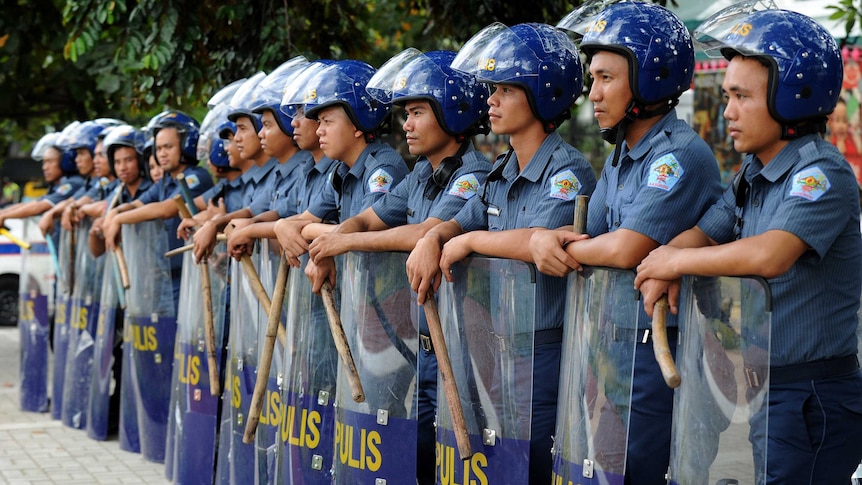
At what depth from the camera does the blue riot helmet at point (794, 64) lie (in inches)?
144

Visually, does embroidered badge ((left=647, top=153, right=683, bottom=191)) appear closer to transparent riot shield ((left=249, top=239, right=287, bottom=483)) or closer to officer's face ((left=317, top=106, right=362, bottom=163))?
Answer: transparent riot shield ((left=249, top=239, right=287, bottom=483))

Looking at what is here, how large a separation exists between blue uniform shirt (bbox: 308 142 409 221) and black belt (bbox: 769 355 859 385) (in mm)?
2648

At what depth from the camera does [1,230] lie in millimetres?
11281

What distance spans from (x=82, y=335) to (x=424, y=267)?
5.64 m

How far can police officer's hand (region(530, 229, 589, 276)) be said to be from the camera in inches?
156

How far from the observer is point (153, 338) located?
8.27m

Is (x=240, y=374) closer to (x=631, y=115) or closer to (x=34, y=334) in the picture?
(x=631, y=115)

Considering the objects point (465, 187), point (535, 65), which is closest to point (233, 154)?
point (465, 187)

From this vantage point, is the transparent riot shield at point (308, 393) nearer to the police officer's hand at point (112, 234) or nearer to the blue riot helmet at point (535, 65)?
the blue riot helmet at point (535, 65)

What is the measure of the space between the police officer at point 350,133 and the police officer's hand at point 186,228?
1.49 metres

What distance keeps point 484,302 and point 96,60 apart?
29.8 feet

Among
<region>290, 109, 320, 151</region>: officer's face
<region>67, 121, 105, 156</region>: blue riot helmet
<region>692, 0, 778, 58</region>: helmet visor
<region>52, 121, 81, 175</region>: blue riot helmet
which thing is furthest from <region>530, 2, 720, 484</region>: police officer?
<region>52, 121, 81, 175</region>: blue riot helmet

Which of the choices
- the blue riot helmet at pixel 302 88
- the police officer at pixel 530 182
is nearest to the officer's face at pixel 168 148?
the blue riot helmet at pixel 302 88

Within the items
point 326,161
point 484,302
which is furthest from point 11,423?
point 484,302
